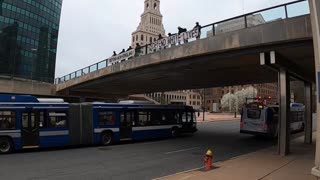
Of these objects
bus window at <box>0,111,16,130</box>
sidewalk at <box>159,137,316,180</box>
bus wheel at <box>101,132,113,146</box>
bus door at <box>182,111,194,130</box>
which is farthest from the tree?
bus window at <box>0,111,16,130</box>

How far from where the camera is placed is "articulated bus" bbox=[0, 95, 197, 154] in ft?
67.9

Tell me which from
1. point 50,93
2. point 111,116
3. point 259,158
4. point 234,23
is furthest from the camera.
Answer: point 50,93

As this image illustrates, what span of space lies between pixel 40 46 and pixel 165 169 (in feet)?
269

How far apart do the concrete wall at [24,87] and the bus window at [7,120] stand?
2331cm

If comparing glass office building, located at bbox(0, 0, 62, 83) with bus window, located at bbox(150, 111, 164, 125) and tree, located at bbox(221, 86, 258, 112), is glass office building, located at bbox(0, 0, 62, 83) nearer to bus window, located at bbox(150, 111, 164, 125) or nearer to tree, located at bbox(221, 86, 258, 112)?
tree, located at bbox(221, 86, 258, 112)

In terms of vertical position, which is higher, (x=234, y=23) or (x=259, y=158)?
(x=234, y=23)

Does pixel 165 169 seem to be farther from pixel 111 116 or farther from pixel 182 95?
pixel 182 95

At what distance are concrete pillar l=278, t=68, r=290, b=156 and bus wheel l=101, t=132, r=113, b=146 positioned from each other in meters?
A: 10.3

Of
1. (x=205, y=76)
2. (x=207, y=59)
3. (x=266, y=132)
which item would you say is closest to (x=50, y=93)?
(x=205, y=76)

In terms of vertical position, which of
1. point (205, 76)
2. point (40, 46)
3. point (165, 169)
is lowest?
point (165, 169)

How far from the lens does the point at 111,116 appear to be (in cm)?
2547

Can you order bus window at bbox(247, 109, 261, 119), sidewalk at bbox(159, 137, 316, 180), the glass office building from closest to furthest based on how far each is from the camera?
sidewalk at bbox(159, 137, 316, 180)
bus window at bbox(247, 109, 261, 119)
the glass office building

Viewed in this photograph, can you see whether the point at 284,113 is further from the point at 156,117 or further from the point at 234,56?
the point at 156,117

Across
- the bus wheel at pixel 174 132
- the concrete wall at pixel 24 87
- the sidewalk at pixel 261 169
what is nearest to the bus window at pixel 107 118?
the bus wheel at pixel 174 132
